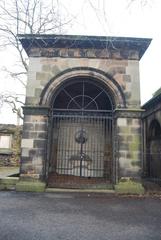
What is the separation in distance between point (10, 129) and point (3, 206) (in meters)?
13.3

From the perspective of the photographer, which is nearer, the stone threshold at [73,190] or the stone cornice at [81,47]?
the stone threshold at [73,190]

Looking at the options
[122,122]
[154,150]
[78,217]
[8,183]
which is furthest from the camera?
[154,150]

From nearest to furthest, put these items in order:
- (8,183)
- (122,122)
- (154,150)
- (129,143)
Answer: (8,183)
(129,143)
(122,122)
(154,150)

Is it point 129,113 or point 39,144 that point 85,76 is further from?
point 39,144

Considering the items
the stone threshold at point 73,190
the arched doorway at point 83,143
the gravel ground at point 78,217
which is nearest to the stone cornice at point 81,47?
the arched doorway at point 83,143

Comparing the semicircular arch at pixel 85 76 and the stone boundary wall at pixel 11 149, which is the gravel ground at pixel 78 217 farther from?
the stone boundary wall at pixel 11 149

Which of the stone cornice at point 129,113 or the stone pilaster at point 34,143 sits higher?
the stone cornice at point 129,113

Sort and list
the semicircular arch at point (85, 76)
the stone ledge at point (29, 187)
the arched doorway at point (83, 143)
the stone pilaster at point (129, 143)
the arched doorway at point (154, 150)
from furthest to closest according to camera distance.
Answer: the arched doorway at point (154, 150) → the arched doorway at point (83, 143) → the semicircular arch at point (85, 76) → the stone pilaster at point (129, 143) → the stone ledge at point (29, 187)

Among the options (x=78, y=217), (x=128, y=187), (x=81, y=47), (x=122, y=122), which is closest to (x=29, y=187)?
(x=128, y=187)

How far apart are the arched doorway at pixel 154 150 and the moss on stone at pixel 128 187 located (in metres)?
4.20

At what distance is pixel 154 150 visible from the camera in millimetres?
13273

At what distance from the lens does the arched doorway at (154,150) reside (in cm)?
1267

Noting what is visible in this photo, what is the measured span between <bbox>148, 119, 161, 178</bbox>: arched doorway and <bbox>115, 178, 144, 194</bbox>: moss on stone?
4204 mm

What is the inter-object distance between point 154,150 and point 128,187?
5.35 meters
